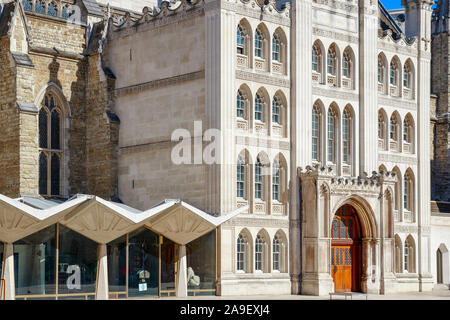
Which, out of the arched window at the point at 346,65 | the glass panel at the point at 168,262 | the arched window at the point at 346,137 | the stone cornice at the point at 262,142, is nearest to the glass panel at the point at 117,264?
the glass panel at the point at 168,262

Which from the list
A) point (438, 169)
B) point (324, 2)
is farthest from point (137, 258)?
point (438, 169)

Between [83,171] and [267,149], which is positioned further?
[83,171]

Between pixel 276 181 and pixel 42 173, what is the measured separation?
993cm

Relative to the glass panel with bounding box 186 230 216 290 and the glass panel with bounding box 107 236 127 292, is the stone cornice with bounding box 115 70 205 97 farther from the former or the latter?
the glass panel with bounding box 107 236 127 292

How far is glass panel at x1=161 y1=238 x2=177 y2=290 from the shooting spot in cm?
3972

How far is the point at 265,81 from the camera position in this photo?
42656 mm

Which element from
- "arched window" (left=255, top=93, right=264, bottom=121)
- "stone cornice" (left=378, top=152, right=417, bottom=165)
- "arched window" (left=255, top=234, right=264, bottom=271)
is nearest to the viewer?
"arched window" (left=255, top=234, right=264, bottom=271)

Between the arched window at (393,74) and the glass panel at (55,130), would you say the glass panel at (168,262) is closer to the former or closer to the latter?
the glass panel at (55,130)

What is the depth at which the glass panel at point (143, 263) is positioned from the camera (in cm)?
3881

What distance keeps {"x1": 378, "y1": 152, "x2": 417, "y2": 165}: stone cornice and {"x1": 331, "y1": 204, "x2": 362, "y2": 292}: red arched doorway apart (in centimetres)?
331

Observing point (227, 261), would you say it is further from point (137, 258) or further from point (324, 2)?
point (324, 2)

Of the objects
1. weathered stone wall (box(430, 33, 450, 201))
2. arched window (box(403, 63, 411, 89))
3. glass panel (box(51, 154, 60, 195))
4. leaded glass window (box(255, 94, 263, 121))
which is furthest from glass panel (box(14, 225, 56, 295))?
weathered stone wall (box(430, 33, 450, 201))

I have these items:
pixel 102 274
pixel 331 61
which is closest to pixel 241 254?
pixel 102 274
